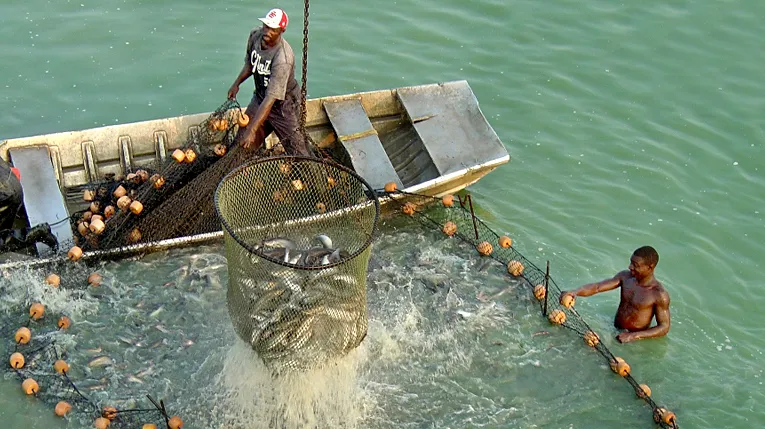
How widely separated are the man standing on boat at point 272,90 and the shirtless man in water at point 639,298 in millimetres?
2955

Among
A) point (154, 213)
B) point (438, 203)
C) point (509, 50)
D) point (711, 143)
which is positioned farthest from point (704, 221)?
point (154, 213)

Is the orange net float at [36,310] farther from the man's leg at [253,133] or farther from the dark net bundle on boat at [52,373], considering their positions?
the man's leg at [253,133]

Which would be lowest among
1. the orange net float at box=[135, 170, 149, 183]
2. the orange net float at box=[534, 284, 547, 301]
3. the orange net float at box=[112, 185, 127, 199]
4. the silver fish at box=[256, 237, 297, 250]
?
the orange net float at box=[534, 284, 547, 301]

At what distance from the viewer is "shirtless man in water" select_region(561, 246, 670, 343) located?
23.6 ft

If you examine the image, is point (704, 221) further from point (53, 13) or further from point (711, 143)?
point (53, 13)

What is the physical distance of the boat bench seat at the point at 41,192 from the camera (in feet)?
25.0

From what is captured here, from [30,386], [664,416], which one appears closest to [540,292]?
[664,416]

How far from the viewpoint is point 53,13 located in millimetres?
11281

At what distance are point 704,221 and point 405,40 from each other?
15.3 feet

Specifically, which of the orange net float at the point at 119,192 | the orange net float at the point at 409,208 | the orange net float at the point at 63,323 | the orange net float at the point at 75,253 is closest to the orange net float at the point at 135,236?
the orange net float at the point at 119,192

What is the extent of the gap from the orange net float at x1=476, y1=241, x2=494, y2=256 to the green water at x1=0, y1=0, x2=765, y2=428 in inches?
21.8

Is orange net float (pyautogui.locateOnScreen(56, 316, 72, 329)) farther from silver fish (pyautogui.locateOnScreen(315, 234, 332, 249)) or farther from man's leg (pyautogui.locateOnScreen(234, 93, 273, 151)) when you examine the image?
silver fish (pyautogui.locateOnScreen(315, 234, 332, 249))

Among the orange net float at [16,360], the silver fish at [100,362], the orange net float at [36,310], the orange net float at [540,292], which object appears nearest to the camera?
the orange net float at [16,360]

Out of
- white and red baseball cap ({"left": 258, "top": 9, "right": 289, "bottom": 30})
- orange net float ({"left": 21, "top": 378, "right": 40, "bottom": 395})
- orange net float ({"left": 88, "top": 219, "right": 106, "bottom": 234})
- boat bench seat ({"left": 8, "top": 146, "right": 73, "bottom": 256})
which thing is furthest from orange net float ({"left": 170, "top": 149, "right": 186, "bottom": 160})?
orange net float ({"left": 21, "top": 378, "right": 40, "bottom": 395})
